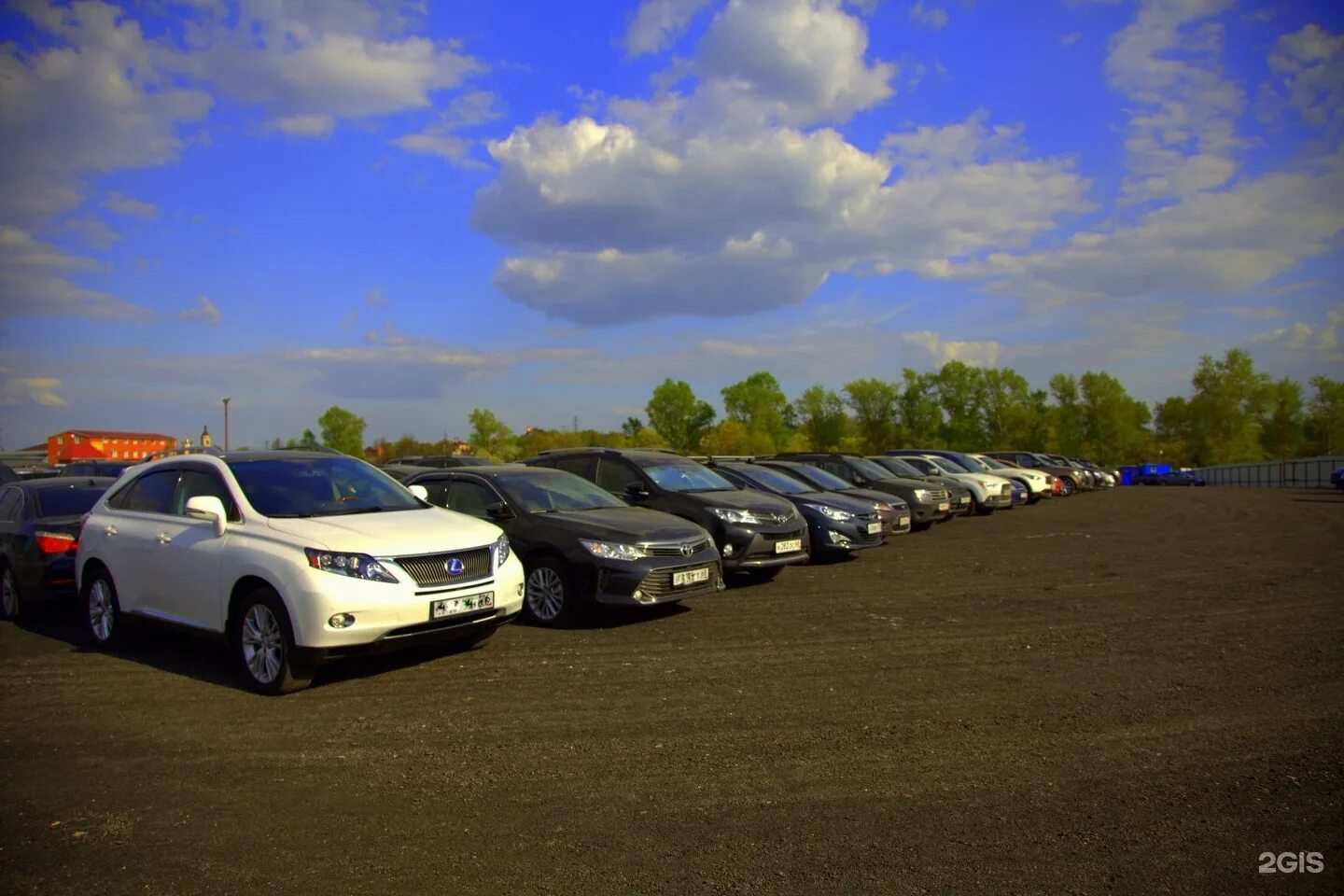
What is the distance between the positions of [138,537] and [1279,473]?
73.2 metres

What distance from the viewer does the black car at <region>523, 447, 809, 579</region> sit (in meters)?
10.5

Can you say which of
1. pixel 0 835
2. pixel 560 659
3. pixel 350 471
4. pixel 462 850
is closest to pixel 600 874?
pixel 462 850

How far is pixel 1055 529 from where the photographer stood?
1870cm

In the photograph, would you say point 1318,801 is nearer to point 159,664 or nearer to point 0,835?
point 0,835

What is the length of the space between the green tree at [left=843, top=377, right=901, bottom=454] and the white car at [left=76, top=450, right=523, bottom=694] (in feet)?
292

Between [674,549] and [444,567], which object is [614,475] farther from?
[444,567]

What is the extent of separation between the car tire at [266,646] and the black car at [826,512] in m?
7.65

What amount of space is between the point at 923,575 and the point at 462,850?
894 cm

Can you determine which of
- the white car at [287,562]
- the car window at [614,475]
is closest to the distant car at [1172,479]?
the car window at [614,475]

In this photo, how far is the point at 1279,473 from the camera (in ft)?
207

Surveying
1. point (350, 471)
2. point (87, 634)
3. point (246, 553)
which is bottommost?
point (87, 634)

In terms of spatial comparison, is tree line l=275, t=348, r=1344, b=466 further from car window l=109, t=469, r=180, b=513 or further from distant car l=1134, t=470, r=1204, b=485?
car window l=109, t=469, r=180, b=513

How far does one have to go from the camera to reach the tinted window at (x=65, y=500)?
953 cm

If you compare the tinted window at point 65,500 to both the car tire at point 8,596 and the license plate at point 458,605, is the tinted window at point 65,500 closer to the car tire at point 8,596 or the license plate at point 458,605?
the car tire at point 8,596
